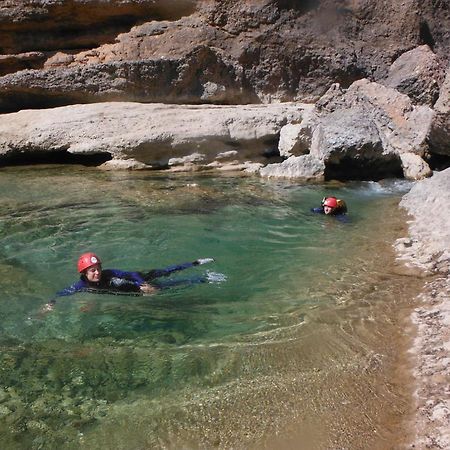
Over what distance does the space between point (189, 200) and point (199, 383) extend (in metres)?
7.08

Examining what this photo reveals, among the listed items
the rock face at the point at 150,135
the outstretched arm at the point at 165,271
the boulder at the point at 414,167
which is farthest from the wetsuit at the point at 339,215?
the rock face at the point at 150,135

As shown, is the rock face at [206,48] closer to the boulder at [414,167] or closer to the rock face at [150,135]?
the rock face at [150,135]

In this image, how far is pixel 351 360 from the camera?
4.74m

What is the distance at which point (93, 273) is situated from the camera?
21.7 ft

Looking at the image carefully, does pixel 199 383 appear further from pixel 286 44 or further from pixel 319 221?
pixel 286 44

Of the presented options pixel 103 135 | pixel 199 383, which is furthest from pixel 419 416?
pixel 103 135

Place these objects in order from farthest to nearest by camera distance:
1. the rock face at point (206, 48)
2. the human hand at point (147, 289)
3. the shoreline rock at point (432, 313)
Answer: the rock face at point (206, 48) < the human hand at point (147, 289) < the shoreline rock at point (432, 313)

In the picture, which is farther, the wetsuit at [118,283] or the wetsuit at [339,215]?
the wetsuit at [339,215]

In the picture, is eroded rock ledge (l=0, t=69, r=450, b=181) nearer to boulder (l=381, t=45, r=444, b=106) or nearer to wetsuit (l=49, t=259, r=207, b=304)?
boulder (l=381, t=45, r=444, b=106)

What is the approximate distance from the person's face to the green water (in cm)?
31

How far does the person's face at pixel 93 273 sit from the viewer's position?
21.7 ft

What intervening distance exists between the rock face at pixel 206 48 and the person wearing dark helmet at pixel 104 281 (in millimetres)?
9905

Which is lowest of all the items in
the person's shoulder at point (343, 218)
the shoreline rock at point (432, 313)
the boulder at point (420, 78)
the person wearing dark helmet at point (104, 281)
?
the person's shoulder at point (343, 218)

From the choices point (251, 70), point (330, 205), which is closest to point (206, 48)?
point (251, 70)
